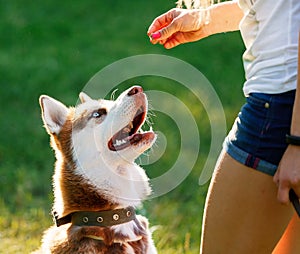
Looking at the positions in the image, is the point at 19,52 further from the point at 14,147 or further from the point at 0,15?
the point at 14,147

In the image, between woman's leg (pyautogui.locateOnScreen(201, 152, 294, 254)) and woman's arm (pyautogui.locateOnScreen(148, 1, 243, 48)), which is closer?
woman's leg (pyautogui.locateOnScreen(201, 152, 294, 254))

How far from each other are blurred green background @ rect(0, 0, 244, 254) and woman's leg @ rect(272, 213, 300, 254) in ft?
6.47

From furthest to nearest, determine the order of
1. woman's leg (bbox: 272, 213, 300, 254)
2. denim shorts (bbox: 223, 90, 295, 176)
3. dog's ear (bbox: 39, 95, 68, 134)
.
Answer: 1. dog's ear (bbox: 39, 95, 68, 134)
2. woman's leg (bbox: 272, 213, 300, 254)
3. denim shorts (bbox: 223, 90, 295, 176)

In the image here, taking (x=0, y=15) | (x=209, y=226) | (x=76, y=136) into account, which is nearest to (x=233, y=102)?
(x=0, y=15)

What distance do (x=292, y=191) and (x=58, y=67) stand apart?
6720mm

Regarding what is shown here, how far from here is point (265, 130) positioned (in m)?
2.68

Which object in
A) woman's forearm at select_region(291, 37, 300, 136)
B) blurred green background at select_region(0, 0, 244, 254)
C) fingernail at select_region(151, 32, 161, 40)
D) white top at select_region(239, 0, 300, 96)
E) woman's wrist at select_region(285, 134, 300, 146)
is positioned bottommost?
blurred green background at select_region(0, 0, 244, 254)

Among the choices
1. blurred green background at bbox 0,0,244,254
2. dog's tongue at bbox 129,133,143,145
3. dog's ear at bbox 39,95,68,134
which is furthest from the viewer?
blurred green background at bbox 0,0,244,254

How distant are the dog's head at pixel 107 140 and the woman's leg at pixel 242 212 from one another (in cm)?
98

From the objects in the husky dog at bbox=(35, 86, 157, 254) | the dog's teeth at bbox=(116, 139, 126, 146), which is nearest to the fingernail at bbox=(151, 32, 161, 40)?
the husky dog at bbox=(35, 86, 157, 254)

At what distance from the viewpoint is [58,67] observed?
9.13 meters

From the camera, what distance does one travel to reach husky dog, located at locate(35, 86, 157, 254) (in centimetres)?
366

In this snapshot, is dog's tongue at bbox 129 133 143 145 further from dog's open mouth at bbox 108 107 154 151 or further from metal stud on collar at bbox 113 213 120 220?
metal stud on collar at bbox 113 213 120 220

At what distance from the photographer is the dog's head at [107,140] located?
3832 millimetres
